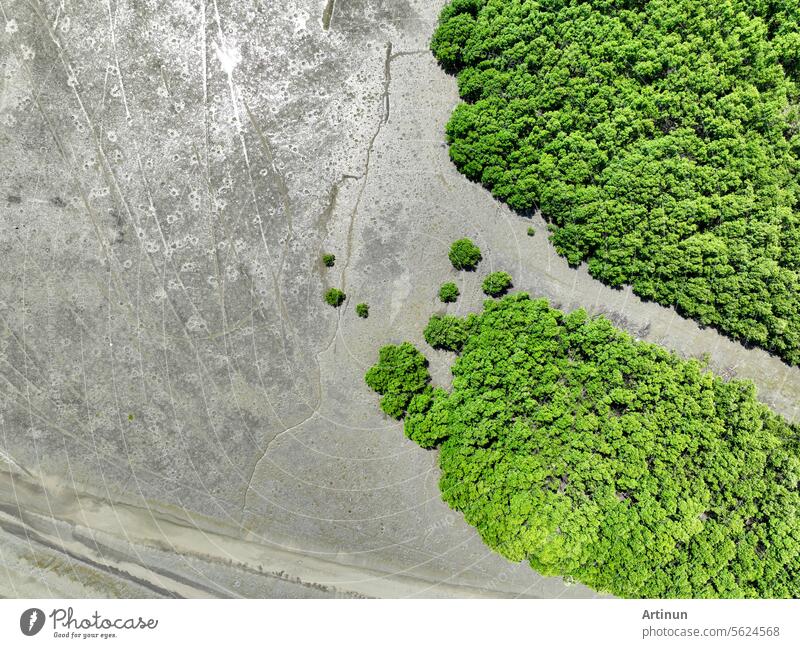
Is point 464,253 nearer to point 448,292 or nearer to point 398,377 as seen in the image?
point 448,292

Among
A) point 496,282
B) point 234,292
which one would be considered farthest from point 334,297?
point 496,282
